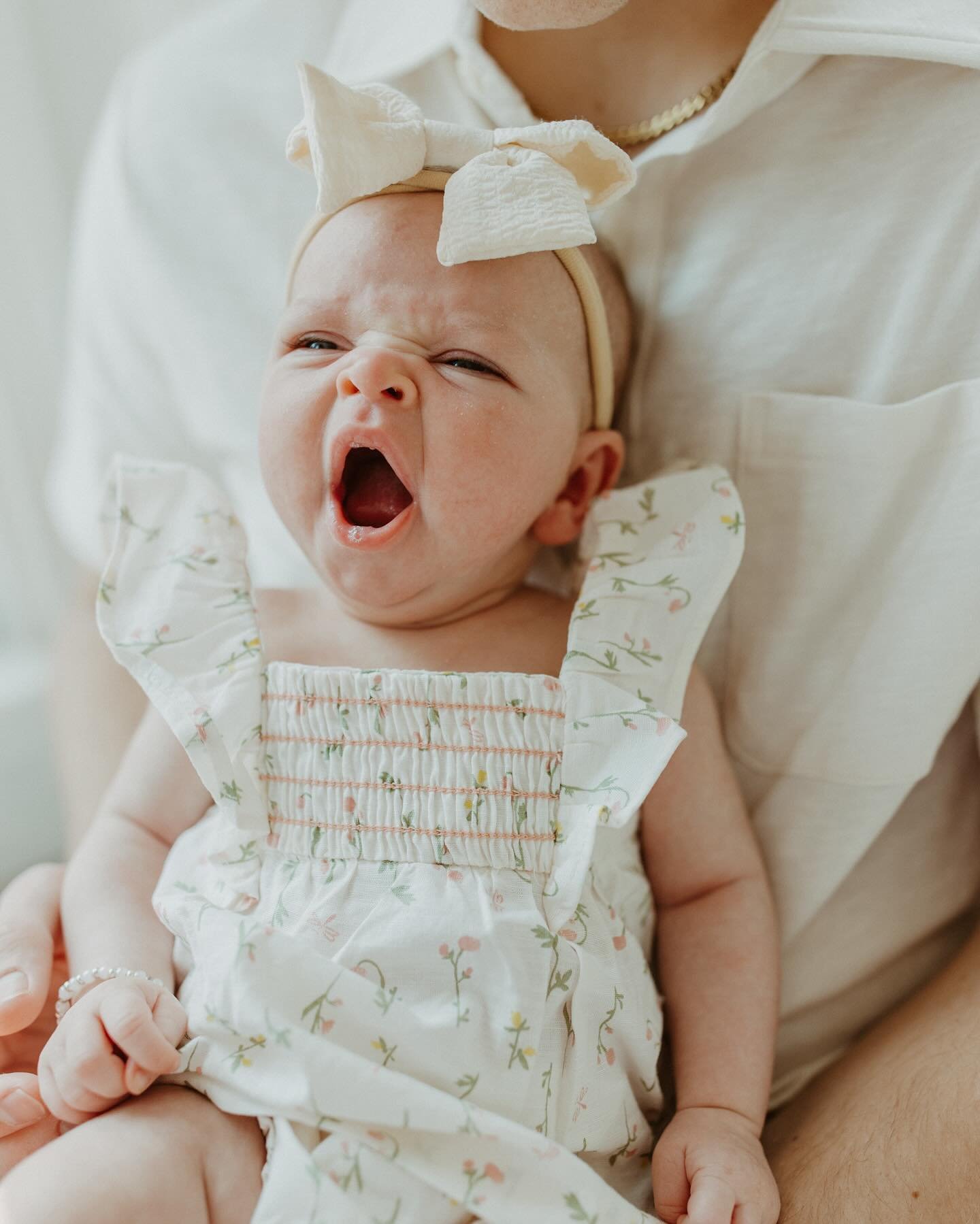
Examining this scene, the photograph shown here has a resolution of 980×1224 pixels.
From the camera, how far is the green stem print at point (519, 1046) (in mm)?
866

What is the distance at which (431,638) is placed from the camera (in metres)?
1.05

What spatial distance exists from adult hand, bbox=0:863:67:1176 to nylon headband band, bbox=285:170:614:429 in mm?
625

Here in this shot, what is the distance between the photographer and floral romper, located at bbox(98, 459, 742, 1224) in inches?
32.4

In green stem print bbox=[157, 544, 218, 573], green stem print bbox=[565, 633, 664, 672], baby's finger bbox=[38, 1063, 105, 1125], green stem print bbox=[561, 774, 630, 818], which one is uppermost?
green stem print bbox=[157, 544, 218, 573]

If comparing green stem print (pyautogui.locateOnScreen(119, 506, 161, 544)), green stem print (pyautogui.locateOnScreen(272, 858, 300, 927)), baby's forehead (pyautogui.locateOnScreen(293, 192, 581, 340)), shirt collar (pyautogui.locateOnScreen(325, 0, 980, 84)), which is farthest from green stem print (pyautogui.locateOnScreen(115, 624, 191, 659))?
shirt collar (pyautogui.locateOnScreen(325, 0, 980, 84))

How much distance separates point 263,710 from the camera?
3.27 ft

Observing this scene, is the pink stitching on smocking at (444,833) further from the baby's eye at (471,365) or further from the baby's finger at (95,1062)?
the baby's eye at (471,365)

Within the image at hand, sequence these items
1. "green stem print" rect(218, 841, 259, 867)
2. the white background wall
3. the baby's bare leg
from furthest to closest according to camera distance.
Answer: the white background wall < "green stem print" rect(218, 841, 259, 867) < the baby's bare leg

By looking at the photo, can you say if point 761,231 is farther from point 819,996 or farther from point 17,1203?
point 17,1203

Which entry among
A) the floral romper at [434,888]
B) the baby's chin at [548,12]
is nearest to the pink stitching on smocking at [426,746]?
the floral romper at [434,888]

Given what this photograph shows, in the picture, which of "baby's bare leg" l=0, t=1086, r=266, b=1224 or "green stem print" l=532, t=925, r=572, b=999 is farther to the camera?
"green stem print" l=532, t=925, r=572, b=999

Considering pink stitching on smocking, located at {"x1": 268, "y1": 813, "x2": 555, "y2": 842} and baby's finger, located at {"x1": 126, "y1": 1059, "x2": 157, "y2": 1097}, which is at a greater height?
pink stitching on smocking, located at {"x1": 268, "y1": 813, "x2": 555, "y2": 842}

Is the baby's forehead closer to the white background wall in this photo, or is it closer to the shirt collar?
the shirt collar

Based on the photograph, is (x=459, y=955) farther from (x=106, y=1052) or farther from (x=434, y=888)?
(x=106, y=1052)
